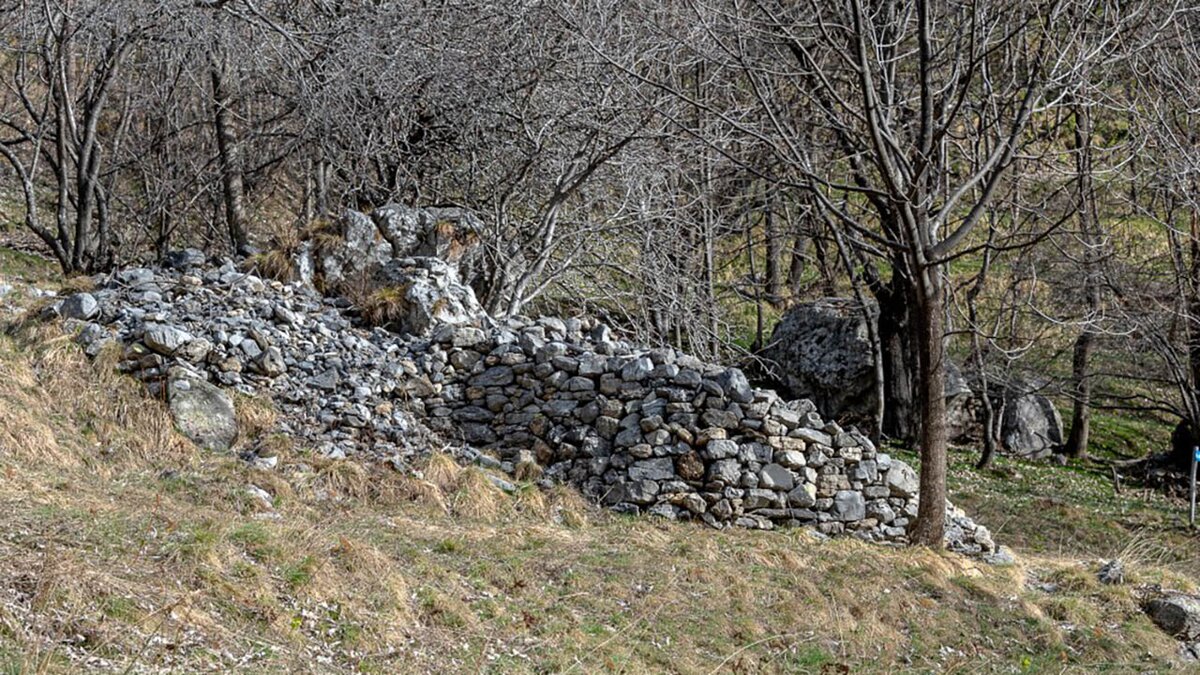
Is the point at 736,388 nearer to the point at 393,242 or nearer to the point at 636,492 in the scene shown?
the point at 636,492

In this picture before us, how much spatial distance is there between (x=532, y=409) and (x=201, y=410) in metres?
2.73

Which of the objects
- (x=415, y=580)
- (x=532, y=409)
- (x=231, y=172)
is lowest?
(x=415, y=580)

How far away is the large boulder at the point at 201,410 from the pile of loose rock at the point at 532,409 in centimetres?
1

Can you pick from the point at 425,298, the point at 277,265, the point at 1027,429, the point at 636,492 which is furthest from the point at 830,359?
the point at 277,265

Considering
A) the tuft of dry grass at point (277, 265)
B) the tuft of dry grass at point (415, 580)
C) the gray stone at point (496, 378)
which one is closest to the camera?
the tuft of dry grass at point (415, 580)

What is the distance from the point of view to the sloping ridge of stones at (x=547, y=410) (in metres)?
9.32

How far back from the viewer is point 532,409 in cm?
996

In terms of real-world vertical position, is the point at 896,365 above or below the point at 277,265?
above

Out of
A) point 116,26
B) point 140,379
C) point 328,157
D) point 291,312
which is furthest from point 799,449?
point 116,26

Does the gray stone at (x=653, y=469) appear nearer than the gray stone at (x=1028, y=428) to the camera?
Yes

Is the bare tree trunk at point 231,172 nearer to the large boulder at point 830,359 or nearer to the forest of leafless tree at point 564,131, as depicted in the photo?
the forest of leafless tree at point 564,131

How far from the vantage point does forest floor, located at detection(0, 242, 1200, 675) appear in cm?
494

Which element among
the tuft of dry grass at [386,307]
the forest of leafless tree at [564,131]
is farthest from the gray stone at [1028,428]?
the tuft of dry grass at [386,307]

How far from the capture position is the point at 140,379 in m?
9.19
